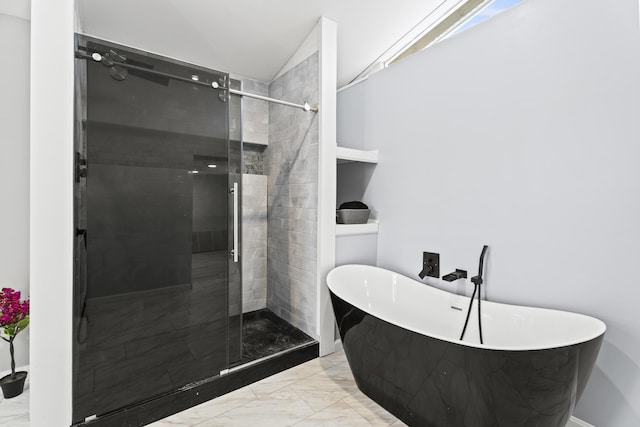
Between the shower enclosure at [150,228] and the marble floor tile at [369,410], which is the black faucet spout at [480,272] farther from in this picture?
the shower enclosure at [150,228]

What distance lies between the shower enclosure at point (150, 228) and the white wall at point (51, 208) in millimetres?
54

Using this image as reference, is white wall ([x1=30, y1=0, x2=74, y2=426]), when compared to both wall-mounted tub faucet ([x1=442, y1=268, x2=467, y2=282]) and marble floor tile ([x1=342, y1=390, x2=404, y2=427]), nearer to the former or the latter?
marble floor tile ([x1=342, y1=390, x2=404, y2=427])

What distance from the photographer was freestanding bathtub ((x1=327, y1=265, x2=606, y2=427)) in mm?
1217

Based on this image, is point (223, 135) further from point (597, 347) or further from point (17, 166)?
point (597, 347)

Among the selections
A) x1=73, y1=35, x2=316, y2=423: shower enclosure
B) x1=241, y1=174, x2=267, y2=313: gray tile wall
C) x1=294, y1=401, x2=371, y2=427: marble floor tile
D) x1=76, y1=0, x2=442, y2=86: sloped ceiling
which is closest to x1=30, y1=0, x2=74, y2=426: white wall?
x1=73, y1=35, x2=316, y2=423: shower enclosure

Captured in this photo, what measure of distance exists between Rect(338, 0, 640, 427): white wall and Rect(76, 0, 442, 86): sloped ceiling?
1.64 feet

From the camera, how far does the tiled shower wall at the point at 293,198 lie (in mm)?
2512

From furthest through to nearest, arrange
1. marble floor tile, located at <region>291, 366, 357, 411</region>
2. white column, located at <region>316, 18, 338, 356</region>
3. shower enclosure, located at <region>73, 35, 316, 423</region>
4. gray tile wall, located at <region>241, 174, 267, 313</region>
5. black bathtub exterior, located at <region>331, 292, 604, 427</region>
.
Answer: gray tile wall, located at <region>241, 174, 267, 313</region> < white column, located at <region>316, 18, 338, 356</region> < marble floor tile, located at <region>291, 366, 357, 411</region> < shower enclosure, located at <region>73, 35, 316, 423</region> < black bathtub exterior, located at <region>331, 292, 604, 427</region>

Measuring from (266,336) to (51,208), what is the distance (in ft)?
5.83

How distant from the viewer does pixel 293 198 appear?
2.79m

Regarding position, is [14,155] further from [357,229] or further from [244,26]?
[357,229]

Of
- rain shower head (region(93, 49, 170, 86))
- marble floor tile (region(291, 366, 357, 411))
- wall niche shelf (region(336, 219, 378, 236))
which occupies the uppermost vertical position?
rain shower head (region(93, 49, 170, 86))

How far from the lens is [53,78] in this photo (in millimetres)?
Result: 1415

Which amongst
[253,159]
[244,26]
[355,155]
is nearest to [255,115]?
→ [253,159]
